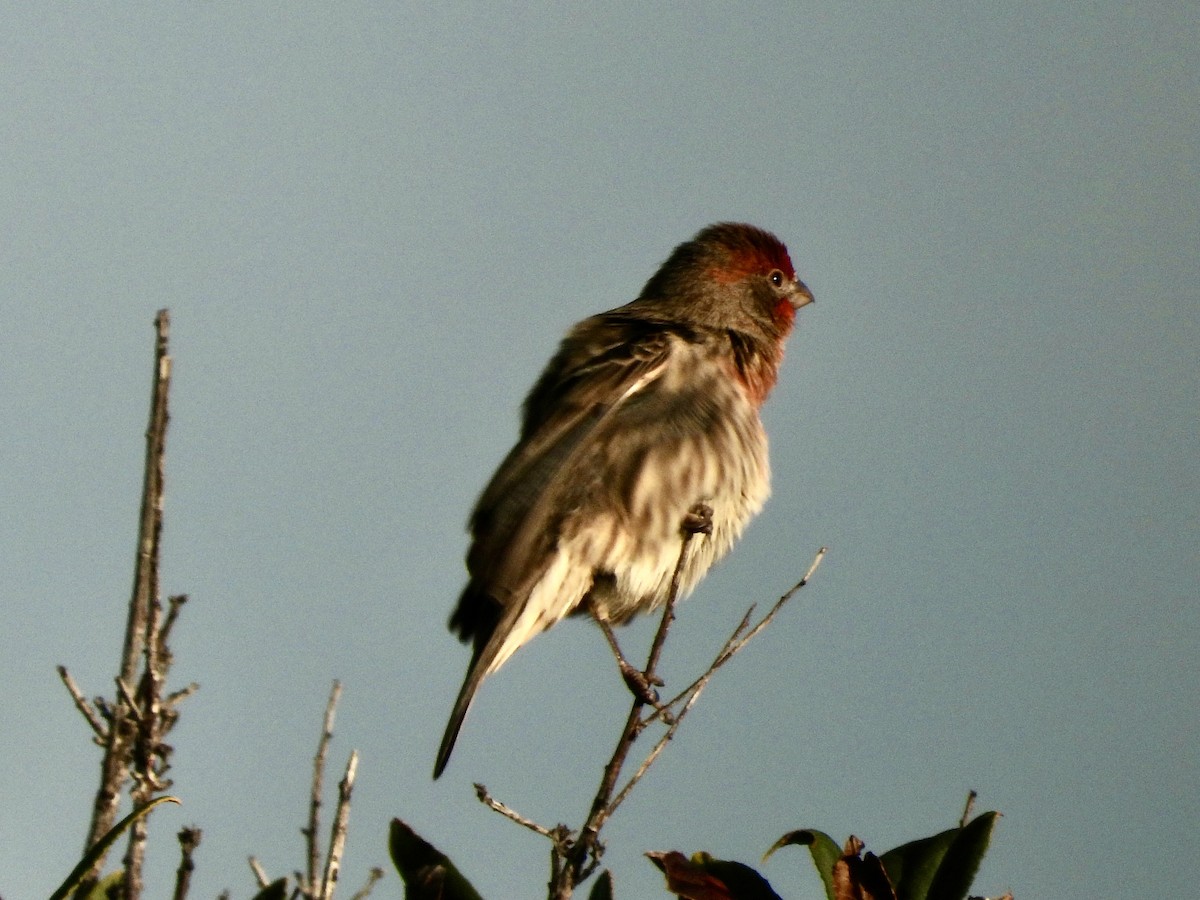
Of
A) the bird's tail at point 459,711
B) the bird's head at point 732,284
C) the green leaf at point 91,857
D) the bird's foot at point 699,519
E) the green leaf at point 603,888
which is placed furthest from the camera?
the bird's head at point 732,284

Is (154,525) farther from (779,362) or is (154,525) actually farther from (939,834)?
(779,362)

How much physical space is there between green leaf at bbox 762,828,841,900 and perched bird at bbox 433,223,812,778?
9.39 ft

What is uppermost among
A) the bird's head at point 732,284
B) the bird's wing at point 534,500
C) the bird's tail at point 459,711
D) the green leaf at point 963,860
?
the bird's head at point 732,284

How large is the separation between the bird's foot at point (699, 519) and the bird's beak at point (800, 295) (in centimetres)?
259

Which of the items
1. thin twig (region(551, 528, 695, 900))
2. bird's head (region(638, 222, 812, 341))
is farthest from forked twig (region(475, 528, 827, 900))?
bird's head (region(638, 222, 812, 341))

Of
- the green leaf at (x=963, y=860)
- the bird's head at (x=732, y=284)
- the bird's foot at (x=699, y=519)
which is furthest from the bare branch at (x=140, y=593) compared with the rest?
the bird's head at (x=732, y=284)

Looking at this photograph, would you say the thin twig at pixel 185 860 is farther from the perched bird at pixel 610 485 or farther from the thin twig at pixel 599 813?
the perched bird at pixel 610 485

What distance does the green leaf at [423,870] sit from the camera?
3.44m

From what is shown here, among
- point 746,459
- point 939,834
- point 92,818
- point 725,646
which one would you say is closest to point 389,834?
point 92,818

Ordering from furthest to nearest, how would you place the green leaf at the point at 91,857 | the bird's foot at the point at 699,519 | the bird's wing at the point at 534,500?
the bird's foot at the point at 699,519
the bird's wing at the point at 534,500
the green leaf at the point at 91,857

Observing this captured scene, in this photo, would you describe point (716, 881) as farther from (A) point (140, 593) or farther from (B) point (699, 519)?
(B) point (699, 519)

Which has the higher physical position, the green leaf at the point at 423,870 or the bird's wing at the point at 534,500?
the bird's wing at the point at 534,500

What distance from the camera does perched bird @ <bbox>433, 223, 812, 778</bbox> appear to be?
683cm

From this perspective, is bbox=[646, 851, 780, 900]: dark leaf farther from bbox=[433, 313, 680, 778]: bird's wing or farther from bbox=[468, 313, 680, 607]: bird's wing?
bbox=[468, 313, 680, 607]: bird's wing
